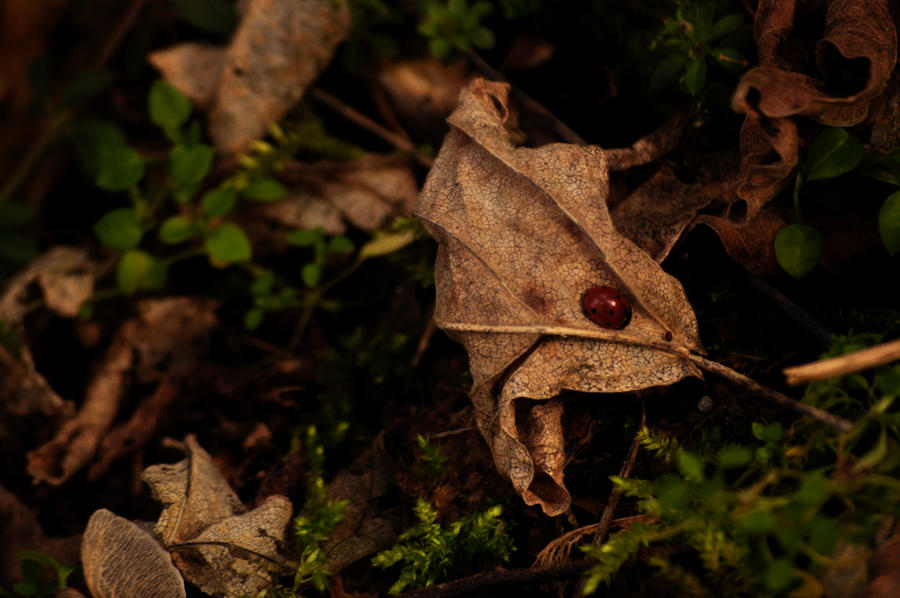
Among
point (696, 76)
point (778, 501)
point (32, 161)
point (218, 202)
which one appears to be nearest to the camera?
point (778, 501)

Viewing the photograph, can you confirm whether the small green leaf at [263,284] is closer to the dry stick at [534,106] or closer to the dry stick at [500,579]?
the dry stick at [534,106]

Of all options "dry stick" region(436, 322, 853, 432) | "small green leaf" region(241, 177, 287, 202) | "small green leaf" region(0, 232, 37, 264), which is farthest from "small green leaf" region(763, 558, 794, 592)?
"small green leaf" region(0, 232, 37, 264)

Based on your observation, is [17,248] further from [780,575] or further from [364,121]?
[780,575]

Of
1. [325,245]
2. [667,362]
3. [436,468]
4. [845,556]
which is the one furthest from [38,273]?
[845,556]

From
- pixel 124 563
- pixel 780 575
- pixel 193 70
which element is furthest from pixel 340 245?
pixel 780 575

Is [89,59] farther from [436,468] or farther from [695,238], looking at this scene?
[695,238]

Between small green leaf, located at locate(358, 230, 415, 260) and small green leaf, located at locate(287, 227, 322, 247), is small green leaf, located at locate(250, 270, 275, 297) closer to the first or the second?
small green leaf, located at locate(287, 227, 322, 247)
